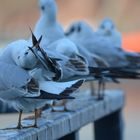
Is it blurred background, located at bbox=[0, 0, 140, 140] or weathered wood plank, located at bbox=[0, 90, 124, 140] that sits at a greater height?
blurred background, located at bbox=[0, 0, 140, 140]

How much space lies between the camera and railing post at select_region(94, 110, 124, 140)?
680 centimetres

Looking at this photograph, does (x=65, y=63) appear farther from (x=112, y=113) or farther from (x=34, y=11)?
(x=34, y=11)

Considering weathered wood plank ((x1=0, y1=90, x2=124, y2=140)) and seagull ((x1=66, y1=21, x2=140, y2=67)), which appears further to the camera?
seagull ((x1=66, y1=21, x2=140, y2=67))

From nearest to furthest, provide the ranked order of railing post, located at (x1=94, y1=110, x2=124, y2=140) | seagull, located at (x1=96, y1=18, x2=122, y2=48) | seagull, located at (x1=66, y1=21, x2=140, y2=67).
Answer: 1. railing post, located at (x1=94, y1=110, x2=124, y2=140)
2. seagull, located at (x1=66, y1=21, x2=140, y2=67)
3. seagull, located at (x1=96, y1=18, x2=122, y2=48)

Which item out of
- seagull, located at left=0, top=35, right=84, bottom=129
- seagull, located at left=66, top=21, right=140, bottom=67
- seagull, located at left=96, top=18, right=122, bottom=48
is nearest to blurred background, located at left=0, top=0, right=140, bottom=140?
seagull, located at left=96, top=18, right=122, bottom=48

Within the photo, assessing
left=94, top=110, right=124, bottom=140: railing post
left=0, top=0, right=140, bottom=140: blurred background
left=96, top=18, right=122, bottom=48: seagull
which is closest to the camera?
left=94, top=110, right=124, bottom=140: railing post

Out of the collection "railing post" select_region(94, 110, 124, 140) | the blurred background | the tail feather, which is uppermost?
the blurred background

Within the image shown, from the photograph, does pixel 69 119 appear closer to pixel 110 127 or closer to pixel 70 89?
pixel 70 89

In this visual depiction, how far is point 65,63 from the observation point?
550 centimetres

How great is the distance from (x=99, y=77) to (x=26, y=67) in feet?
4.03

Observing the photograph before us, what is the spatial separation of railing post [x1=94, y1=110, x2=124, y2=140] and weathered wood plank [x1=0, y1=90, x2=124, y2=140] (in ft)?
0.29

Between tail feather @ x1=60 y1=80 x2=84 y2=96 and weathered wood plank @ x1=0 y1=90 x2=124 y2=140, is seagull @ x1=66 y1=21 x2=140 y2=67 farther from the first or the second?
tail feather @ x1=60 y1=80 x2=84 y2=96

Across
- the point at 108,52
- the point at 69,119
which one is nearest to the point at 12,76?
the point at 69,119

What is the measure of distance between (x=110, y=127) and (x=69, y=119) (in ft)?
5.37
